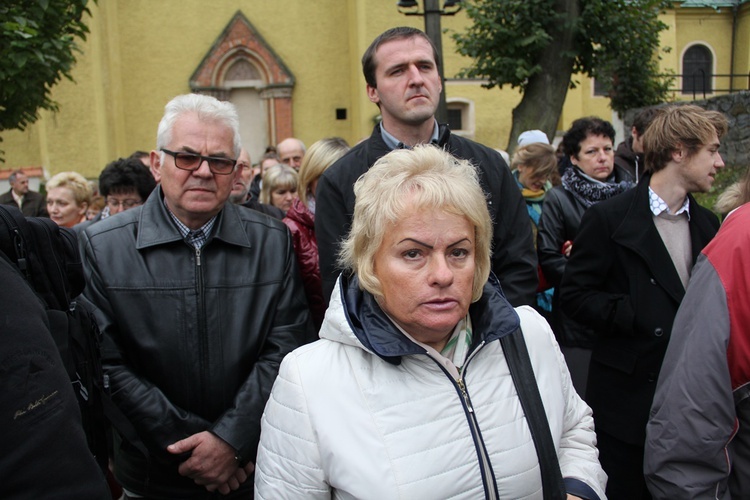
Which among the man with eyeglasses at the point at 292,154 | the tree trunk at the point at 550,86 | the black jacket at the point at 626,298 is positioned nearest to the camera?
the black jacket at the point at 626,298

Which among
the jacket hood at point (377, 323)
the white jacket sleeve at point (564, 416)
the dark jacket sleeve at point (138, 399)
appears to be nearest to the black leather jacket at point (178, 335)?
the dark jacket sleeve at point (138, 399)

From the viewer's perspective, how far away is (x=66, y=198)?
16.6 ft

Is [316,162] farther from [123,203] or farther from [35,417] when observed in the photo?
[35,417]

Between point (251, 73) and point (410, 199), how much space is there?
21673mm

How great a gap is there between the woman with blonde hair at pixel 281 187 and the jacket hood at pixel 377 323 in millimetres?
3699

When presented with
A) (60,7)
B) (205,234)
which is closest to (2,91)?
(60,7)

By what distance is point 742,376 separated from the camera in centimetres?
211

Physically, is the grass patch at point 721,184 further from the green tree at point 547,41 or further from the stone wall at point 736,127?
the green tree at point 547,41

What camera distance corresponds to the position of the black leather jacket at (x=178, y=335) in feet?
8.07

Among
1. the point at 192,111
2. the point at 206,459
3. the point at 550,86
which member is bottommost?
the point at 206,459

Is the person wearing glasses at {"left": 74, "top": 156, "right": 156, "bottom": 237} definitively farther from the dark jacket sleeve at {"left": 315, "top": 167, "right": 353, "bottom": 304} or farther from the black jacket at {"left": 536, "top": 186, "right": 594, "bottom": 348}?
the black jacket at {"left": 536, "top": 186, "right": 594, "bottom": 348}

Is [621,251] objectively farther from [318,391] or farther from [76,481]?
[76,481]

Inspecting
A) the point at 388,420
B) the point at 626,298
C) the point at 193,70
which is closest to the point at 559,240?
the point at 626,298

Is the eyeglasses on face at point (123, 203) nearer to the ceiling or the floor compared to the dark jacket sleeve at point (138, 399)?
nearer to the ceiling
